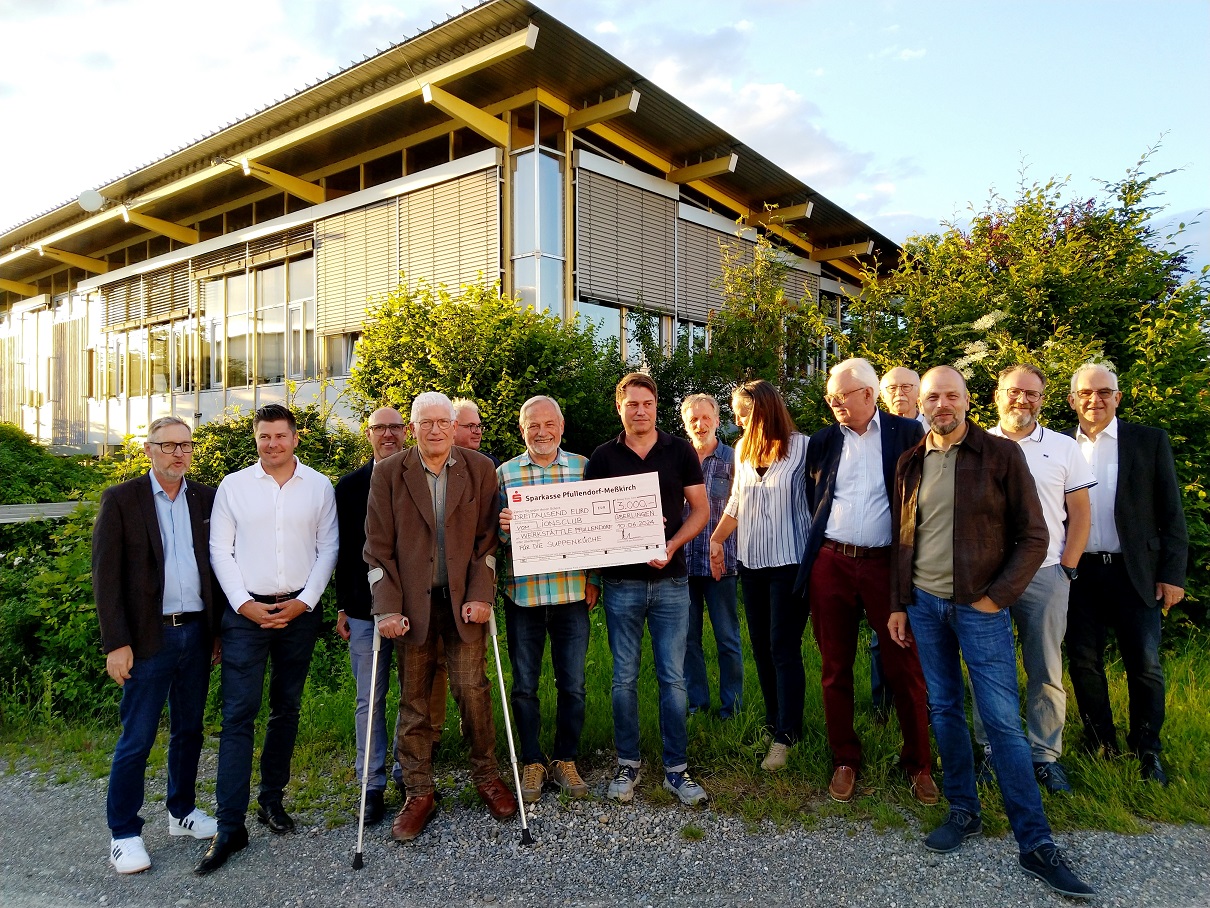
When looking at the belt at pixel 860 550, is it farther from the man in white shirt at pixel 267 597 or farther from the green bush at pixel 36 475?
the green bush at pixel 36 475

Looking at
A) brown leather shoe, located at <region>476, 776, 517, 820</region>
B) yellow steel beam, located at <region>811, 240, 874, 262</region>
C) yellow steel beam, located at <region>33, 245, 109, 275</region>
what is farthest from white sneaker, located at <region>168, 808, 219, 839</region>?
yellow steel beam, located at <region>33, 245, 109, 275</region>

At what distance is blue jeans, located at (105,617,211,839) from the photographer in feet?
12.8

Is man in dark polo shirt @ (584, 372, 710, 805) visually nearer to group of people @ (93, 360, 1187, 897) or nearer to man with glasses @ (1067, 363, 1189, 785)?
group of people @ (93, 360, 1187, 897)

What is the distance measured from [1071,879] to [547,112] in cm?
1382

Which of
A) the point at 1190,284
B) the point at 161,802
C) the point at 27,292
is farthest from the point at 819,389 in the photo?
the point at 27,292

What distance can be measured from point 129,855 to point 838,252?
834 inches

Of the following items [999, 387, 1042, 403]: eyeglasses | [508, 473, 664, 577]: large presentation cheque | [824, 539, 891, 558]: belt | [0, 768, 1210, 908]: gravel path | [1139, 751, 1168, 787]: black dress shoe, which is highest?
[999, 387, 1042, 403]: eyeglasses

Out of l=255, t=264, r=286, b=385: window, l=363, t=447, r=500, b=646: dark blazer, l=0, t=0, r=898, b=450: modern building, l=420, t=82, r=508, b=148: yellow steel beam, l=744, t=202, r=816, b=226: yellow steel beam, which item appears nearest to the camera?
l=363, t=447, r=500, b=646: dark blazer

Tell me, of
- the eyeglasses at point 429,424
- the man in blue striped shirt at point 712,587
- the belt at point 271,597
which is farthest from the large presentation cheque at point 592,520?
the belt at point 271,597

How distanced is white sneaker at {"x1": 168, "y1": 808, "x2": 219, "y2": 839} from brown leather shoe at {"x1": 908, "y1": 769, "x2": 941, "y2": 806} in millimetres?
3752

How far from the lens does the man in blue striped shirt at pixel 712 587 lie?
5.44 metres

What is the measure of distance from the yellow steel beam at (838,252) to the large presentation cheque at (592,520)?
59.3 feet

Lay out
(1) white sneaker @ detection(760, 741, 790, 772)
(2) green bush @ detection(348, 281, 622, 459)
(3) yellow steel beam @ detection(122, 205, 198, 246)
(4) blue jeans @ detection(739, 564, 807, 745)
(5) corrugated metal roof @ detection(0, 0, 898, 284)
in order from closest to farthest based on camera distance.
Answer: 1. (1) white sneaker @ detection(760, 741, 790, 772)
2. (4) blue jeans @ detection(739, 564, 807, 745)
3. (2) green bush @ detection(348, 281, 622, 459)
4. (5) corrugated metal roof @ detection(0, 0, 898, 284)
5. (3) yellow steel beam @ detection(122, 205, 198, 246)

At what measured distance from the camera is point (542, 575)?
4438 millimetres
